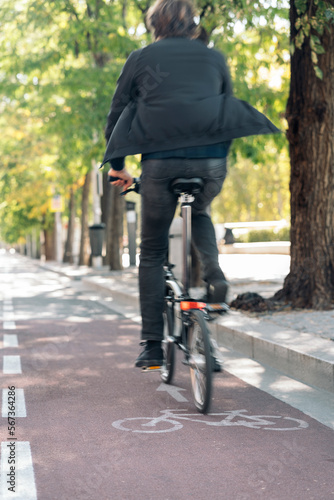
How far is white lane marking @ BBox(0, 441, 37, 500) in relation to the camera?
3381 millimetres

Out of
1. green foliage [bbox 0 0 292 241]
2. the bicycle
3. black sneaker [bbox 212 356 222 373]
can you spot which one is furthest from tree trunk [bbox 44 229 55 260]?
black sneaker [bbox 212 356 222 373]

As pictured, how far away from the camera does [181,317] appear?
17.0 feet

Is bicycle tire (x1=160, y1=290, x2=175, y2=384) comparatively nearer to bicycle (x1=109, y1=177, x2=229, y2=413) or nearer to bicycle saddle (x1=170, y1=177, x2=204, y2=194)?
bicycle (x1=109, y1=177, x2=229, y2=413)

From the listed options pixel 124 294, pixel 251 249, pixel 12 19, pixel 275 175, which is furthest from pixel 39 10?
pixel 275 175

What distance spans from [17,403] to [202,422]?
1234 mm

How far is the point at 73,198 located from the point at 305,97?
2820 centimetres

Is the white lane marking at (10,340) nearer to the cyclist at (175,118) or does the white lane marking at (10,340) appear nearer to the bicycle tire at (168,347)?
the bicycle tire at (168,347)

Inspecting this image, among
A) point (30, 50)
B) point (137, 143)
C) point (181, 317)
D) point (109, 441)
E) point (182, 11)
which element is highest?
point (30, 50)

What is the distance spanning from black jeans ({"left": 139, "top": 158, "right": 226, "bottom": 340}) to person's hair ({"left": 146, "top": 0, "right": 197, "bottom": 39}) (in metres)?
0.79

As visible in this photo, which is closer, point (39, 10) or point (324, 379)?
point (324, 379)

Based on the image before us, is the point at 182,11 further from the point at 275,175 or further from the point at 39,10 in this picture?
the point at 275,175

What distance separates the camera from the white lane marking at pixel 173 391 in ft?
17.6

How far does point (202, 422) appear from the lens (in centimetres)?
476

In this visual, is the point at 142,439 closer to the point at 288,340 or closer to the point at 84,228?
the point at 288,340
